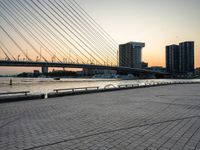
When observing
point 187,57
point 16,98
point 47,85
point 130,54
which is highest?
point 187,57

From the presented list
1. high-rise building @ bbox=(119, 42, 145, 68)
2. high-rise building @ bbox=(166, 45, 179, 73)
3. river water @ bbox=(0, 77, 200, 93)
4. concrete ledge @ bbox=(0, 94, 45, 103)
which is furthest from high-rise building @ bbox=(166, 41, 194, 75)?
concrete ledge @ bbox=(0, 94, 45, 103)

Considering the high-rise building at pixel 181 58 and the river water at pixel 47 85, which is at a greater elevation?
the high-rise building at pixel 181 58

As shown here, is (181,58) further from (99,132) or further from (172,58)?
(99,132)

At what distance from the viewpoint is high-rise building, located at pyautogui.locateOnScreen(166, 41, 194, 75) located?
18512 cm

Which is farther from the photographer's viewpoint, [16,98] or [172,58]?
[172,58]

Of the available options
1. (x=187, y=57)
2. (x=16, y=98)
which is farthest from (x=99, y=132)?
(x=187, y=57)

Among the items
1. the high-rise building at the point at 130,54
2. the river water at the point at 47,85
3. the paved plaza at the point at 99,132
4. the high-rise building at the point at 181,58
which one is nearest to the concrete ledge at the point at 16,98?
the paved plaza at the point at 99,132

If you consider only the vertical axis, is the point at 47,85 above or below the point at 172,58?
below

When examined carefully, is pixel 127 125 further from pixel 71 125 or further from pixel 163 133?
pixel 71 125

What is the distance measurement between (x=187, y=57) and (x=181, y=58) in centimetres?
501

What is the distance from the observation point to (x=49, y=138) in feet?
18.9

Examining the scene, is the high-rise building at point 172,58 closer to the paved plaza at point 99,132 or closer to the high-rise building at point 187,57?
the high-rise building at point 187,57

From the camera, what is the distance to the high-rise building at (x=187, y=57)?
185 m

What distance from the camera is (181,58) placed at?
188500mm
